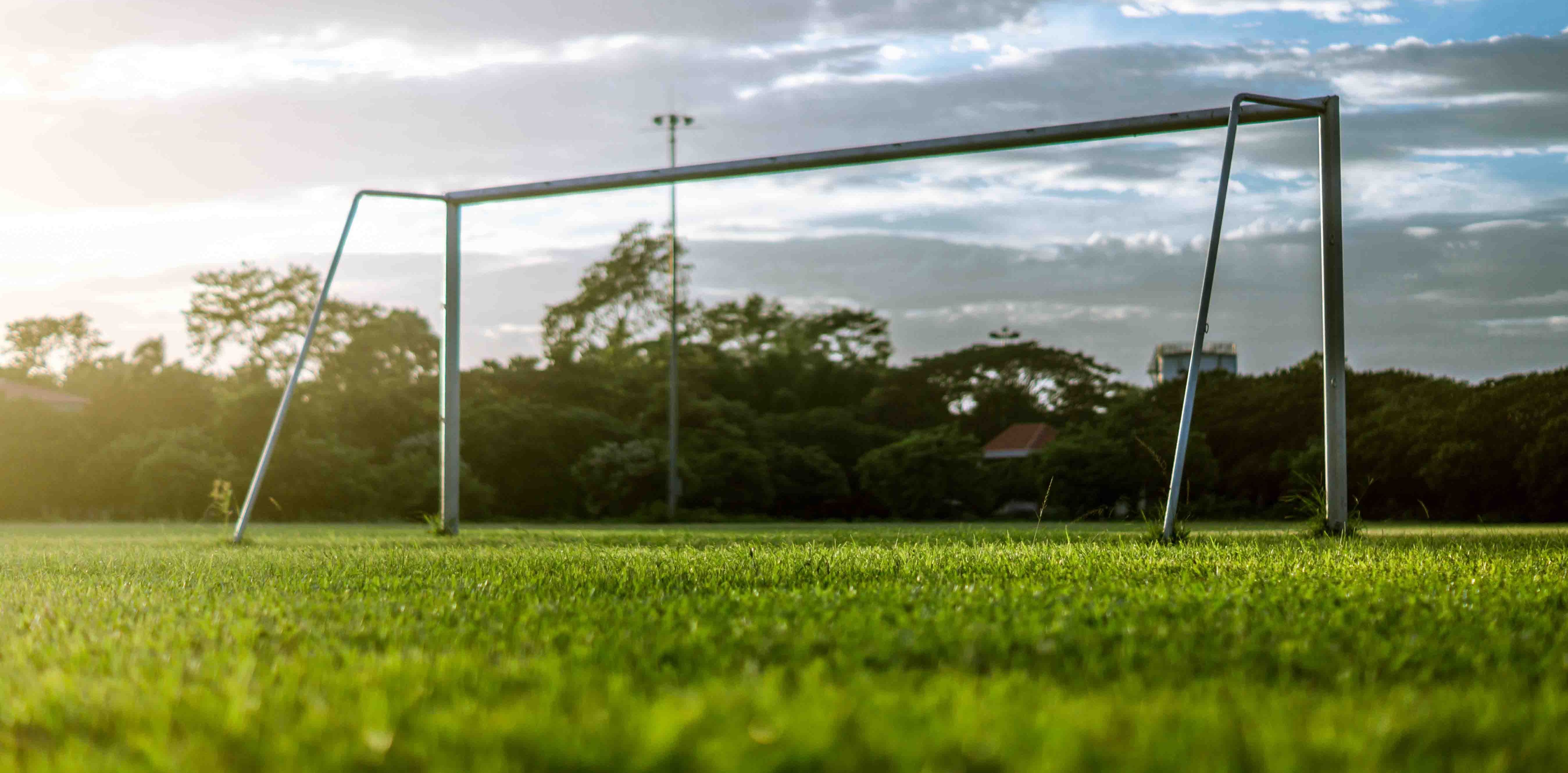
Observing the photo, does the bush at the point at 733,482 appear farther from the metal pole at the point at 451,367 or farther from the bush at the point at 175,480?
the metal pole at the point at 451,367

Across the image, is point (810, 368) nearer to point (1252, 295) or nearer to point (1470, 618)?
point (1252, 295)

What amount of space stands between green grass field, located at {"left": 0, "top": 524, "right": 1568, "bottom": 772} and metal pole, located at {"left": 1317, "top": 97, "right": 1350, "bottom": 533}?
4051 mm

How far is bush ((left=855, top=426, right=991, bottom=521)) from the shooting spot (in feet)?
116

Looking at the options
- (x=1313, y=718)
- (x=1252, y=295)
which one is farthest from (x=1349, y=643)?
(x=1252, y=295)

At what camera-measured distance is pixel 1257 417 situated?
32.8m

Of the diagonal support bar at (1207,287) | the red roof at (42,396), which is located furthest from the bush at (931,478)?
the diagonal support bar at (1207,287)

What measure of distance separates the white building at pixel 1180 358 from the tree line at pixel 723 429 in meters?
5.58

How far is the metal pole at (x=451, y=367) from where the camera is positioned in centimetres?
1197

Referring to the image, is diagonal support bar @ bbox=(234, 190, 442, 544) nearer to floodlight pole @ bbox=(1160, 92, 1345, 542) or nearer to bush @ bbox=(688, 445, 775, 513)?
floodlight pole @ bbox=(1160, 92, 1345, 542)

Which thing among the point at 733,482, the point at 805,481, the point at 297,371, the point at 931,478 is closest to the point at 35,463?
the point at 733,482

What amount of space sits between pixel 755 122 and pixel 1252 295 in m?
10.4

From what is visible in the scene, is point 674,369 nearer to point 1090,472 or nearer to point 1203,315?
point 1090,472

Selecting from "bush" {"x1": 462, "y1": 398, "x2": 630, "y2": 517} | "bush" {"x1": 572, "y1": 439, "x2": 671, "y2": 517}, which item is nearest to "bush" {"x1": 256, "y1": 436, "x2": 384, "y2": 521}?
"bush" {"x1": 462, "y1": 398, "x2": 630, "y2": 517}

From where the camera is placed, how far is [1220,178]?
357 inches
